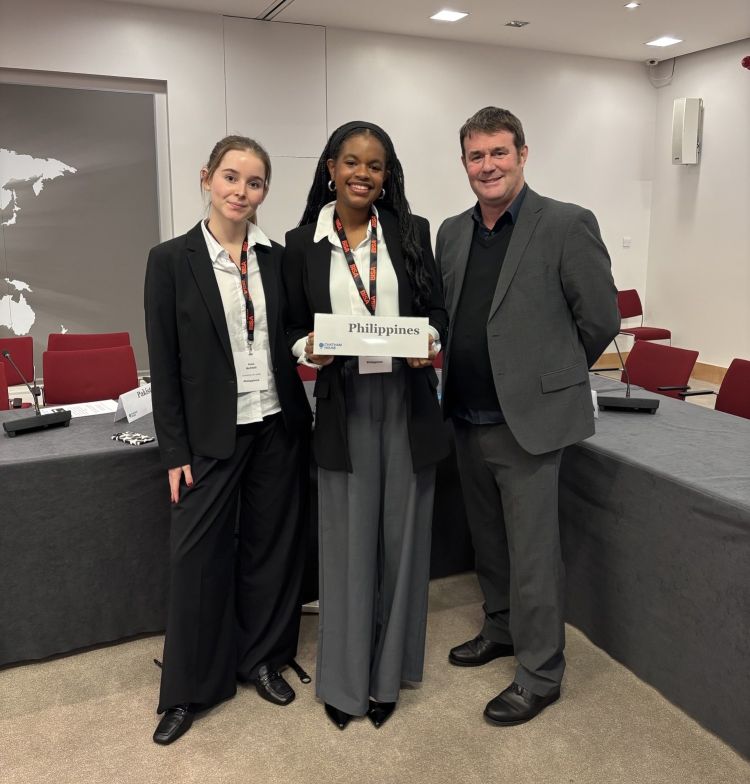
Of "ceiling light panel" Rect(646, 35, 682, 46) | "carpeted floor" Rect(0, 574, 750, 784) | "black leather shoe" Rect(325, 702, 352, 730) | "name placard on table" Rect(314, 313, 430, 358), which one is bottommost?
"carpeted floor" Rect(0, 574, 750, 784)

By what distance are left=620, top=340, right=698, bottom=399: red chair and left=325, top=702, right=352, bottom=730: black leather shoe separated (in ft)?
8.07

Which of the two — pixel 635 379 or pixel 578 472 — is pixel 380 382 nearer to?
pixel 578 472

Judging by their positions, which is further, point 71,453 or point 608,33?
point 608,33

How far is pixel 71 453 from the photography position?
8.09ft

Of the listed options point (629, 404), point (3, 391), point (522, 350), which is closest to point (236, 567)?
point (522, 350)

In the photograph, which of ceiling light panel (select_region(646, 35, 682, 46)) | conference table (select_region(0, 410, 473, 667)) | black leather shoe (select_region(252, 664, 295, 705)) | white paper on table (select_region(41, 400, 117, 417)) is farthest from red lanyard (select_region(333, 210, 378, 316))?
ceiling light panel (select_region(646, 35, 682, 46))

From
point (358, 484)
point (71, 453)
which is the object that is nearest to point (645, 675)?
point (358, 484)

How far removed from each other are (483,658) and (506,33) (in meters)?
6.48

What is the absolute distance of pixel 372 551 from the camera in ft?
7.15

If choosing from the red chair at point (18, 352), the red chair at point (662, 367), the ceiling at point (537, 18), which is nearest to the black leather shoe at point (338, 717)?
the red chair at point (662, 367)

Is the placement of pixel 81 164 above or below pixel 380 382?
above

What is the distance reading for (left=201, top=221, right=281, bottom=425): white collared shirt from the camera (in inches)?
84.0

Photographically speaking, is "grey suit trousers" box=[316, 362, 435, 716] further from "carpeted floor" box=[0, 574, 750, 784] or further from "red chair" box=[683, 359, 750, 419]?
"red chair" box=[683, 359, 750, 419]

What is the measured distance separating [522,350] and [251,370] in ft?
2.56
